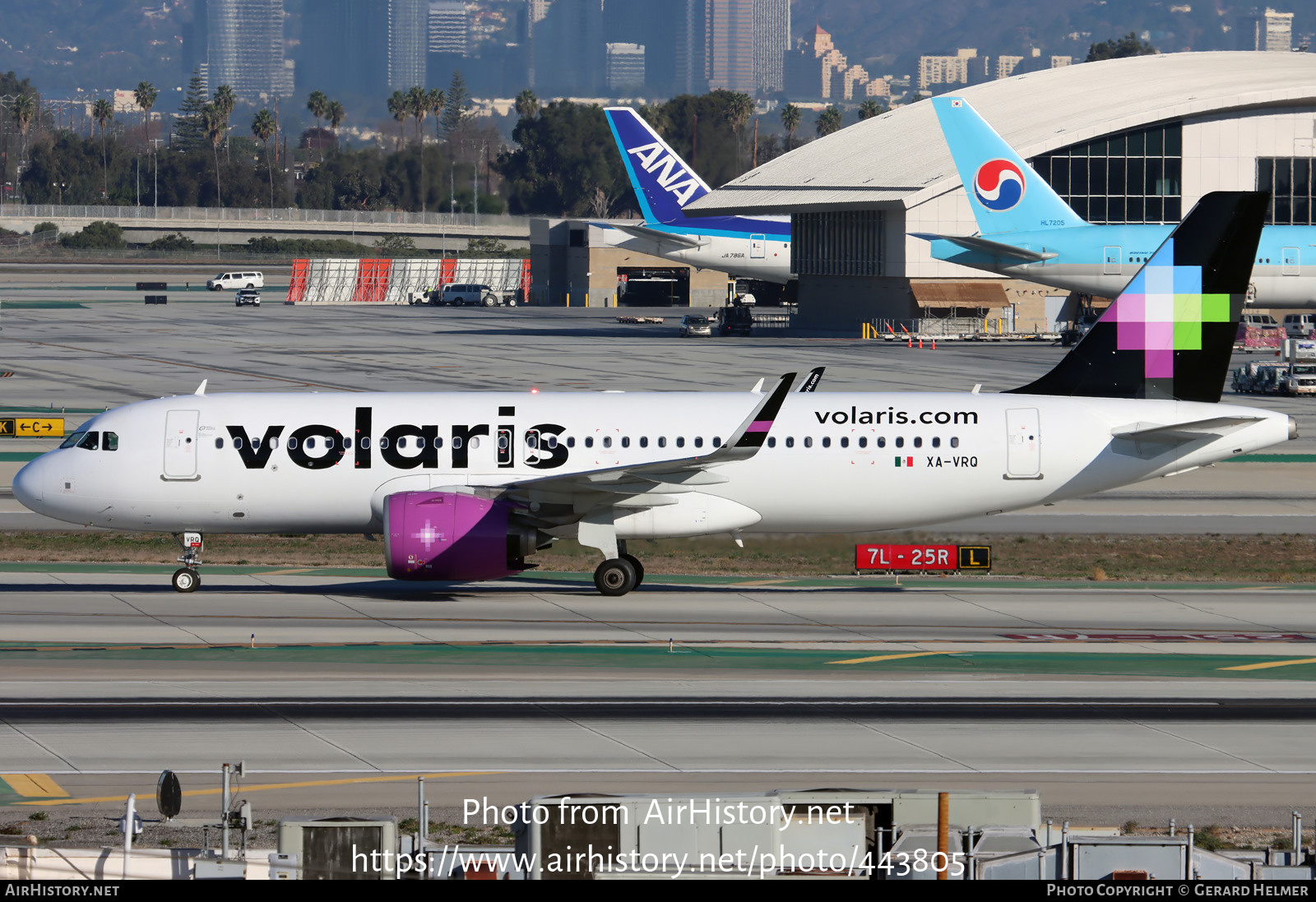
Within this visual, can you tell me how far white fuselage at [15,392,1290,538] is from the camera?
3503 centimetres

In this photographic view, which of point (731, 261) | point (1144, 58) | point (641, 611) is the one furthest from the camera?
point (731, 261)

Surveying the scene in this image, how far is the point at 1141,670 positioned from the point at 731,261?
106596 mm

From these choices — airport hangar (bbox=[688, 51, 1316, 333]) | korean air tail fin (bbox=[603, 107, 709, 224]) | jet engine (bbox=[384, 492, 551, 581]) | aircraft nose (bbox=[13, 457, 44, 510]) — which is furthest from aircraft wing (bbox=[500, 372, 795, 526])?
korean air tail fin (bbox=[603, 107, 709, 224])

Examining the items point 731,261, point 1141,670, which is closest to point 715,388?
point 1141,670

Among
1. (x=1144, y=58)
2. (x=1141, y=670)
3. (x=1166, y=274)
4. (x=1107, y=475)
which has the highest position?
(x=1144, y=58)

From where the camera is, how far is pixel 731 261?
134 m

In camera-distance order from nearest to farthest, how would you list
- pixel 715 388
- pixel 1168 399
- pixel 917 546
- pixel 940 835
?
1. pixel 940 835
2. pixel 1168 399
3. pixel 917 546
4. pixel 715 388

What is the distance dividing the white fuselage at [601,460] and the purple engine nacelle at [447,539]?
1.27 metres

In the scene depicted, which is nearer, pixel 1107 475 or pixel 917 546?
pixel 1107 475

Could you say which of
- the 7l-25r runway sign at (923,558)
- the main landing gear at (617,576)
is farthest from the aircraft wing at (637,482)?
the 7l-25r runway sign at (923,558)

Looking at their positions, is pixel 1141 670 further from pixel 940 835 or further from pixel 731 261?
pixel 731 261

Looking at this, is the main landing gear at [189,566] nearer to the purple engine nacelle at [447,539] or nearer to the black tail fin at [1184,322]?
the purple engine nacelle at [447,539]

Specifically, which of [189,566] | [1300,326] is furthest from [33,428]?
[1300,326]

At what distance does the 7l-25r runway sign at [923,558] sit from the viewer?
38.4 metres
